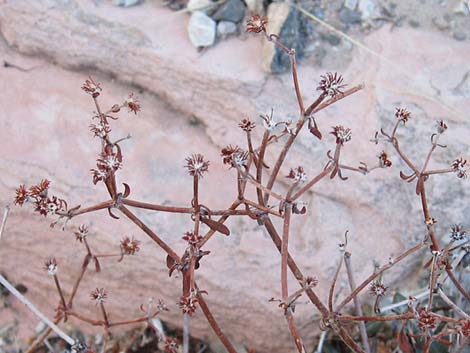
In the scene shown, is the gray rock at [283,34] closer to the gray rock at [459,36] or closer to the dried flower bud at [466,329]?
the gray rock at [459,36]

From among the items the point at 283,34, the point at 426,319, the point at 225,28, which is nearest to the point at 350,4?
the point at 283,34

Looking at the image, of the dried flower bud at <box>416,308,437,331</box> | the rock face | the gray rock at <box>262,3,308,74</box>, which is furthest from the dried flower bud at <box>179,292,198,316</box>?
the gray rock at <box>262,3,308,74</box>

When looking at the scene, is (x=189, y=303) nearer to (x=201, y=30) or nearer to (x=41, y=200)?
(x=41, y=200)

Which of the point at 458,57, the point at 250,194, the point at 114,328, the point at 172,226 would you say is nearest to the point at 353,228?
the point at 250,194

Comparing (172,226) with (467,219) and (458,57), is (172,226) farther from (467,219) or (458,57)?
(458,57)

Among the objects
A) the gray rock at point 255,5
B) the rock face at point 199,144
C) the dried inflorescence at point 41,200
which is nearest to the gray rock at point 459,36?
the rock face at point 199,144

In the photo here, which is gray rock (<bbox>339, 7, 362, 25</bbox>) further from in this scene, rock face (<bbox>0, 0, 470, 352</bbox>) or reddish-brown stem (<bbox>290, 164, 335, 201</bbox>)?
reddish-brown stem (<bbox>290, 164, 335, 201</bbox>)
